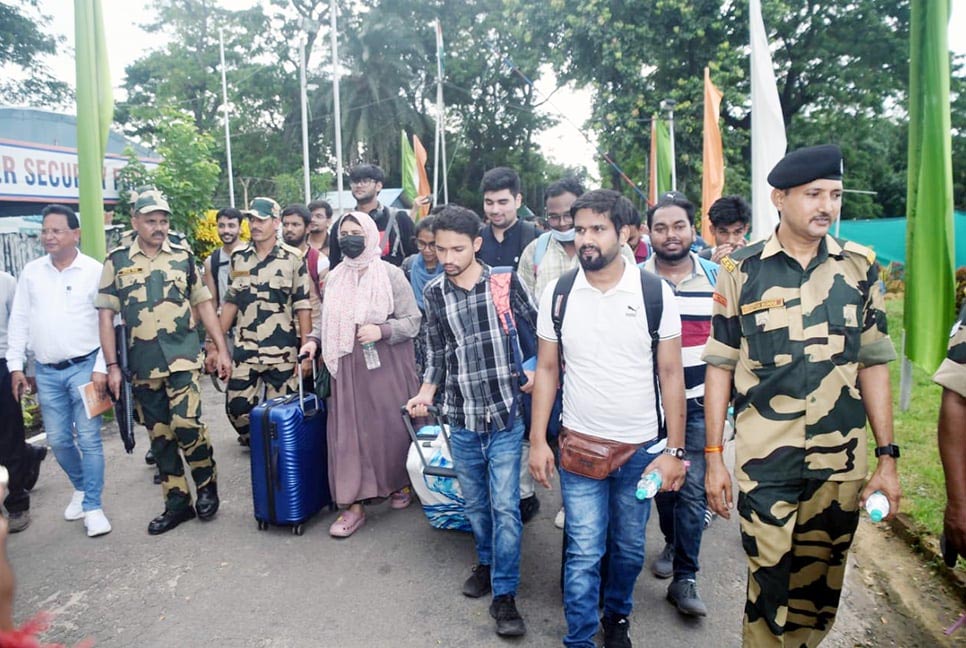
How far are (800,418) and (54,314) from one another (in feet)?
13.8

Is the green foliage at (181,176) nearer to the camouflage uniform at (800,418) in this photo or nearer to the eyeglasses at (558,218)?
the eyeglasses at (558,218)

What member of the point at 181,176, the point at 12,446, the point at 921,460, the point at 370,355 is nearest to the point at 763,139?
the point at 921,460

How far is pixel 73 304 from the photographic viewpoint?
4285 millimetres

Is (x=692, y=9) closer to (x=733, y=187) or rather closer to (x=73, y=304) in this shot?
(x=733, y=187)

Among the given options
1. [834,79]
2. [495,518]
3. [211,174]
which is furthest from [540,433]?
[834,79]

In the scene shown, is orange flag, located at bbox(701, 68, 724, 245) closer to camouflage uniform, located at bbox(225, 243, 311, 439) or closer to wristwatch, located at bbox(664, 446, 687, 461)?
camouflage uniform, located at bbox(225, 243, 311, 439)

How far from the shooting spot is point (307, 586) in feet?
11.9

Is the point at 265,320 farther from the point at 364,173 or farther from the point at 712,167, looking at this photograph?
the point at 712,167

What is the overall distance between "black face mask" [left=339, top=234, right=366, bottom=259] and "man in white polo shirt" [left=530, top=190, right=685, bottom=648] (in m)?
1.69

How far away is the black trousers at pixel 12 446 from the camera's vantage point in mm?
4531

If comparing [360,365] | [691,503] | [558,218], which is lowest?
[691,503]

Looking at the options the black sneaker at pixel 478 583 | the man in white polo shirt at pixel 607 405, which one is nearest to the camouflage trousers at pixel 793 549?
the man in white polo shirt at pixel 607 405

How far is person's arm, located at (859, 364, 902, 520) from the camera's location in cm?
240

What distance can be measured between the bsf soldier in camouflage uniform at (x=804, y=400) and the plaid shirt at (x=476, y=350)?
3.53ft
